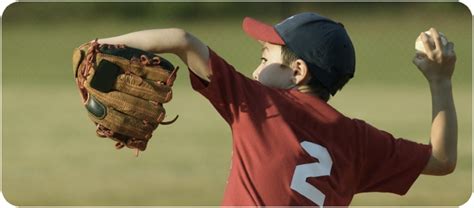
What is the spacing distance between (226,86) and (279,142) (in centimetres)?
23

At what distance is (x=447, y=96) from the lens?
346cm

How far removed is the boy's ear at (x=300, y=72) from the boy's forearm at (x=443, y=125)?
46 centimetres

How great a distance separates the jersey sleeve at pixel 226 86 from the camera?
3090 mm

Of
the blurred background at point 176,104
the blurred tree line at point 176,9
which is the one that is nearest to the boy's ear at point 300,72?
the blurred background at point 176,104

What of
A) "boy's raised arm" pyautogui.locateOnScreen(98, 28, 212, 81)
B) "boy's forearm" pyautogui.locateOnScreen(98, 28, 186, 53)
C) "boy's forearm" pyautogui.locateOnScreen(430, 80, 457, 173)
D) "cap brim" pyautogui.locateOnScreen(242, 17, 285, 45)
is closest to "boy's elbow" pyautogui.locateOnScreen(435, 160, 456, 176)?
"boy's forearm" pyautogui.locateOnScreen(430, 80, 457, 173)

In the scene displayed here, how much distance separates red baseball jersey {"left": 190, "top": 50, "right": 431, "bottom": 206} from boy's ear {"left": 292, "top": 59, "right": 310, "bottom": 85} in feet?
0.14

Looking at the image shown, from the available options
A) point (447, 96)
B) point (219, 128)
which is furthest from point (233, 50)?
point (447, 96)

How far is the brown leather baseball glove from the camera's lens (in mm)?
3168

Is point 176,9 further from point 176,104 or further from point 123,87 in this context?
point 123,87

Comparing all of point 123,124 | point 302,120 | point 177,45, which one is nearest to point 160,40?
point 177,45

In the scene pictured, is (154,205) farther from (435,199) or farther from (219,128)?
(219,128)

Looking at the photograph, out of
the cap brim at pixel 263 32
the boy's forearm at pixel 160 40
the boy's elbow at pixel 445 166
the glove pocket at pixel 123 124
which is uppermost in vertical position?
the boy's forearm at pixel 160 40

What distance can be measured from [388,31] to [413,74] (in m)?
3.15

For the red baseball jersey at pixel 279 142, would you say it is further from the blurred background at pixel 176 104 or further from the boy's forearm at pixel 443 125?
the blurred background at pixel 176 104
